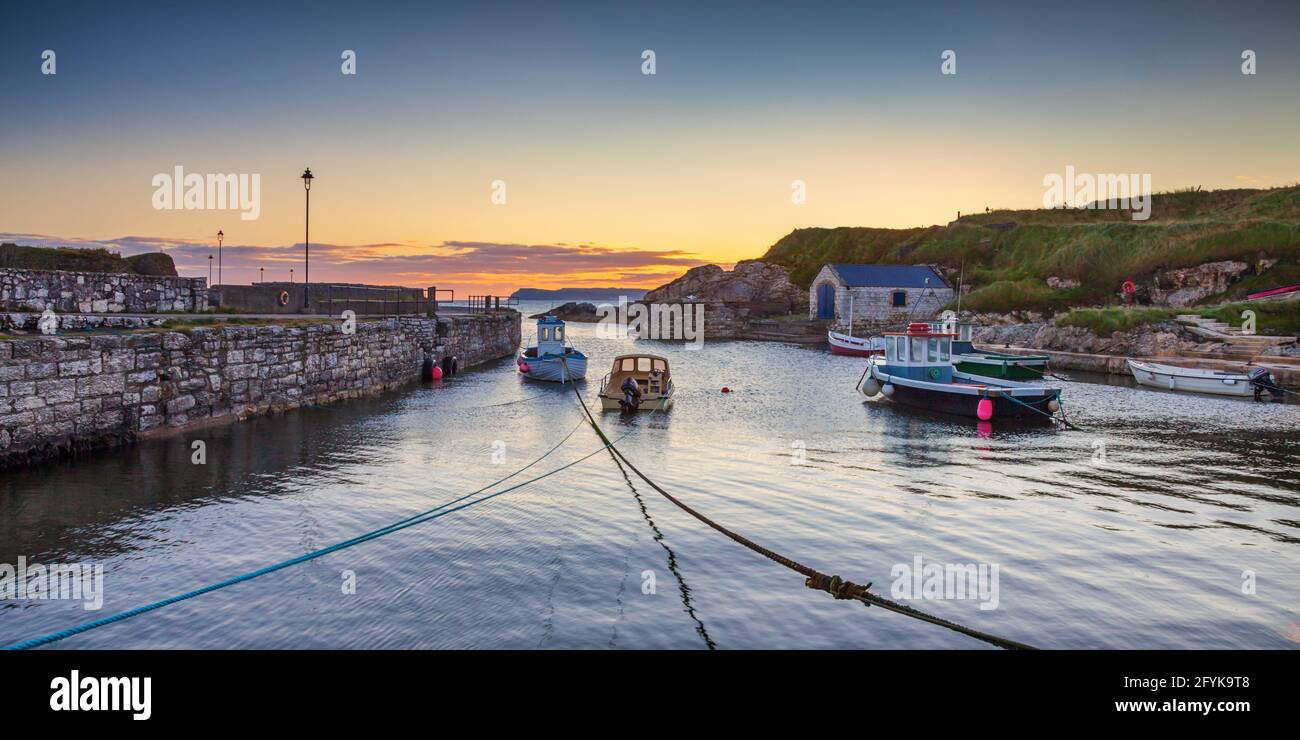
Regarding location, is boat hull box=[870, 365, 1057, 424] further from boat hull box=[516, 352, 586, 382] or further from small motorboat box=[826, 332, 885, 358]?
small motorboat box=[826, 332, 885, 358]

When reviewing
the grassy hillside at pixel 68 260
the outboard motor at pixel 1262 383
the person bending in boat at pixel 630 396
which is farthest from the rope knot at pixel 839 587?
the outboard motor at pixel 1262 383

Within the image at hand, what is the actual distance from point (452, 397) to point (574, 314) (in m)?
132

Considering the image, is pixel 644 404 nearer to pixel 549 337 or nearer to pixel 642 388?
pixel 642 388

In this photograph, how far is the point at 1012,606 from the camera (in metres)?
10.1

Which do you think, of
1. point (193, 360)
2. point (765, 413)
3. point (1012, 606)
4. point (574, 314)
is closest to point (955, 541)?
point (1012, 606)

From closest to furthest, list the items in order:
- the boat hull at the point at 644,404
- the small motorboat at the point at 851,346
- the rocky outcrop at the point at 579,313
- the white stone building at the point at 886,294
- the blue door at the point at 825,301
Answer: the boat hull at the point at 644,404 → the small motorboat at the point at 851,346 → the white stone building at the point at 886,294 → the blue door at the point at 825,301 → the rocky outcrop at the point at 579,313

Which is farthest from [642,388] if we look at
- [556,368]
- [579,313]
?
[579,313]

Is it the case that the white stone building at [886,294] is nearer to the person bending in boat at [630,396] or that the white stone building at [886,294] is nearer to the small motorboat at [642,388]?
the small motorboat at [642,388]

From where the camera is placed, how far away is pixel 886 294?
7912 centimetres

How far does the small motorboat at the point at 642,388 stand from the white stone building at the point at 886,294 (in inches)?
1959

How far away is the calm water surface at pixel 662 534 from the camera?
923 cm

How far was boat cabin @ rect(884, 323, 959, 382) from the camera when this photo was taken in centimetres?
3147

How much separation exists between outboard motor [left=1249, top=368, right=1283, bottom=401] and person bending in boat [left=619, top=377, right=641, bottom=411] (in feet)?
85.4
